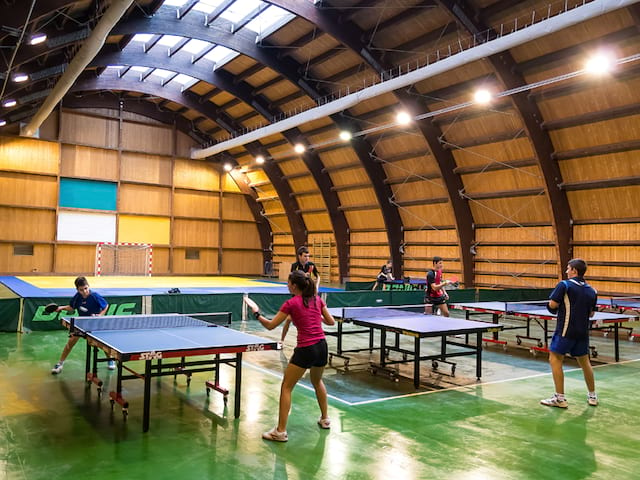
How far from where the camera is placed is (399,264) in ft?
82.5

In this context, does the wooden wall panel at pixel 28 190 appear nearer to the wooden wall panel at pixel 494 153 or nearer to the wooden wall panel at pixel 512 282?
the wooden wall panel at pixel 494 153

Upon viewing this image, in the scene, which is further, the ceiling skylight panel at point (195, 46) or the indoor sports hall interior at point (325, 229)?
the ceiling skylight panel at point (195, 46)

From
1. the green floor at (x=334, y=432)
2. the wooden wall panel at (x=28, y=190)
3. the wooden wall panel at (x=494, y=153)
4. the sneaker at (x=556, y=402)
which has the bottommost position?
the green floor at (x=334, y=432)

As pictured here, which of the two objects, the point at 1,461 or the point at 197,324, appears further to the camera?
the point at 197,324

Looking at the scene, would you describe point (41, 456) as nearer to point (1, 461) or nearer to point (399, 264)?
point (1, 461)

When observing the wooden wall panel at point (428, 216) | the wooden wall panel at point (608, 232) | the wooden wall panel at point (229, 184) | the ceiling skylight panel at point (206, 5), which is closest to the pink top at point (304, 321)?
the wooden wall panel at point (608, 232)

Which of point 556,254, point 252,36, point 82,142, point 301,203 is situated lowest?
point 556,254

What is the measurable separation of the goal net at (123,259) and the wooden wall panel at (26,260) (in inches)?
97.2

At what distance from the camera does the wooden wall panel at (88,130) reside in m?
28.7

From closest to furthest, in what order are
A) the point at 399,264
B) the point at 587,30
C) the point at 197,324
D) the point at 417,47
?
the point at 197,324 < the point at 587,30 < the point at 417,47 < the point at 399,264

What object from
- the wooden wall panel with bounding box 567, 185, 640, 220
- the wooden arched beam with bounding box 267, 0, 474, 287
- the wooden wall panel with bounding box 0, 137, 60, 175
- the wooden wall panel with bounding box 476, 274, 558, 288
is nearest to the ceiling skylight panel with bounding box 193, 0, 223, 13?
the wooden arched beam with bounding box 267, 0, 474, 287

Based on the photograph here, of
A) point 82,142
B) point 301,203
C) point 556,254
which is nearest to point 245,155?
point 301,203

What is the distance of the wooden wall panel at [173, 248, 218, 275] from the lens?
104 feet

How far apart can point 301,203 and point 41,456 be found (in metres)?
26.4
